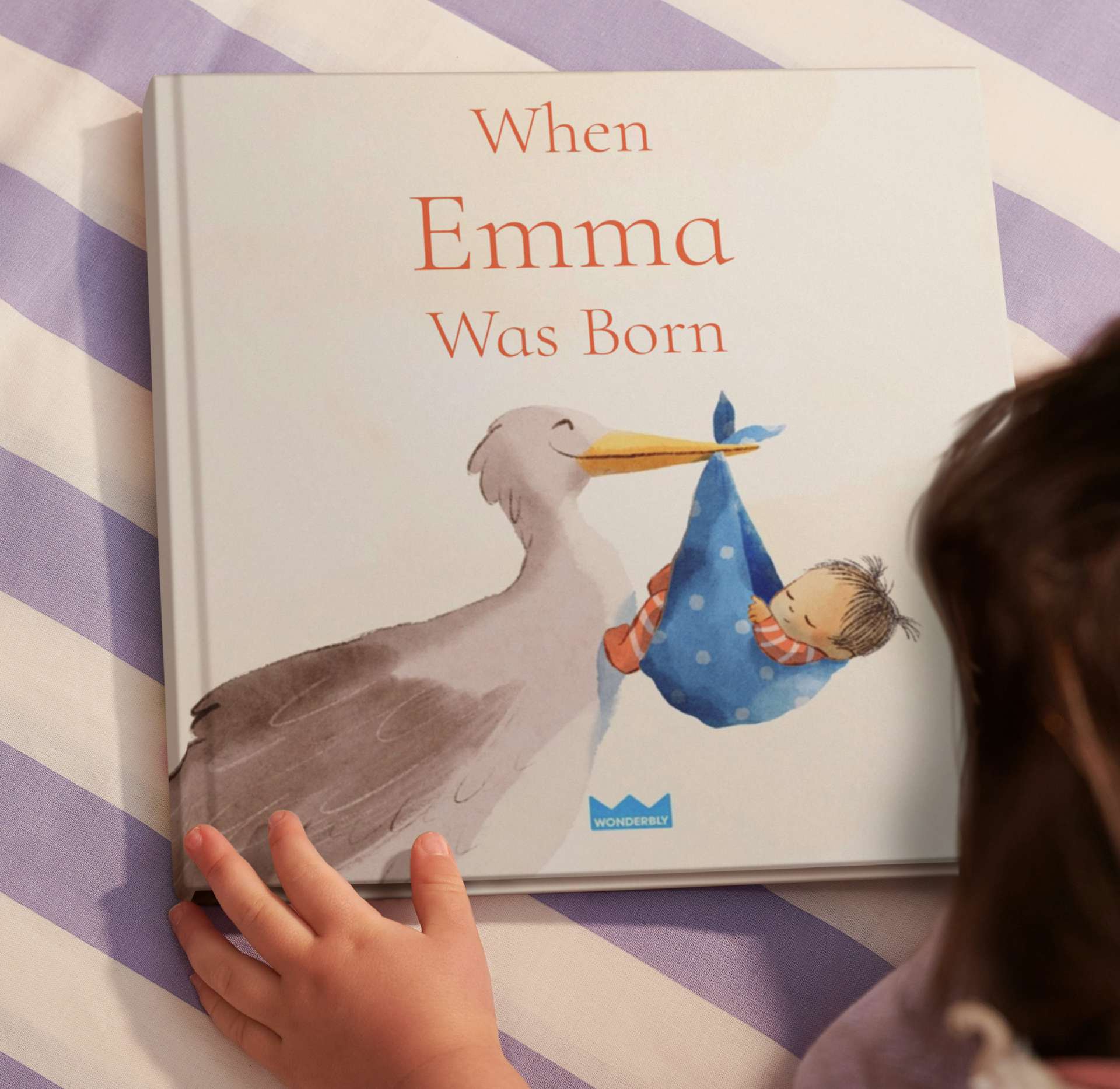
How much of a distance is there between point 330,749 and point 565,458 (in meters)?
0.16

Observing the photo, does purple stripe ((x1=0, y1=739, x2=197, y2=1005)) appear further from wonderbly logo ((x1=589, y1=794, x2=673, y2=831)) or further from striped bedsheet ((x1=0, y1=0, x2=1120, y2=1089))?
wonderbly logo ((x1=589, y1=794, x2=673, y2=831))

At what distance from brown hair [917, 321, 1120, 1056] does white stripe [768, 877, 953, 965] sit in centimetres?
10

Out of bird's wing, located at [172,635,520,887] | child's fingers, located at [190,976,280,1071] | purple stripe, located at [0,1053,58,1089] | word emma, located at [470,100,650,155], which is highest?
word emma, located at [470,100,650,155]

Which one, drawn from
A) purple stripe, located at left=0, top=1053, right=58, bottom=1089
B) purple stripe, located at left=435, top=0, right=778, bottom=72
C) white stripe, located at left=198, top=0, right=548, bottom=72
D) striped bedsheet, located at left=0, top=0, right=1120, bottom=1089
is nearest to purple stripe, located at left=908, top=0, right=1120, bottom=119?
striped bedsheet, located at left=0, top=0, right=1120, bottom=1089

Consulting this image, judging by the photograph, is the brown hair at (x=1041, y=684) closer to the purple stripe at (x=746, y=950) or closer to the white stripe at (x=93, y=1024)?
the purple stripe at (x=746, y=950)

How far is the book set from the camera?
1.40 ft

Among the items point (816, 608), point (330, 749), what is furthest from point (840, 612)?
point (330, 749)

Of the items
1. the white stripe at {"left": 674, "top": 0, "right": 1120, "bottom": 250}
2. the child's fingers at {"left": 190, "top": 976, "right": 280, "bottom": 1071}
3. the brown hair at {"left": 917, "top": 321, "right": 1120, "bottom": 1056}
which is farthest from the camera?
the white stripe at {"left": 674, "top": 0, "right": 1120, "bottom": 250}

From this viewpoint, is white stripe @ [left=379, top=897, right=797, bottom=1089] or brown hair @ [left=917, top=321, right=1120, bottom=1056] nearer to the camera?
brown hair @ [left=917, top=321, right=1120, bottom=1056]

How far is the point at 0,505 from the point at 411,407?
19 centimetres

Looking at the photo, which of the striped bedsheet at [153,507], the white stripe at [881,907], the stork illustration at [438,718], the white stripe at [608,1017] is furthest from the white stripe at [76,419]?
the white stripe at [881,907]

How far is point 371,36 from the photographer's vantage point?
0.50 meters

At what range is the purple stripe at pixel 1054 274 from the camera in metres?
0.49

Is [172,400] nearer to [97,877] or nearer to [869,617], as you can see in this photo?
[97,877]
